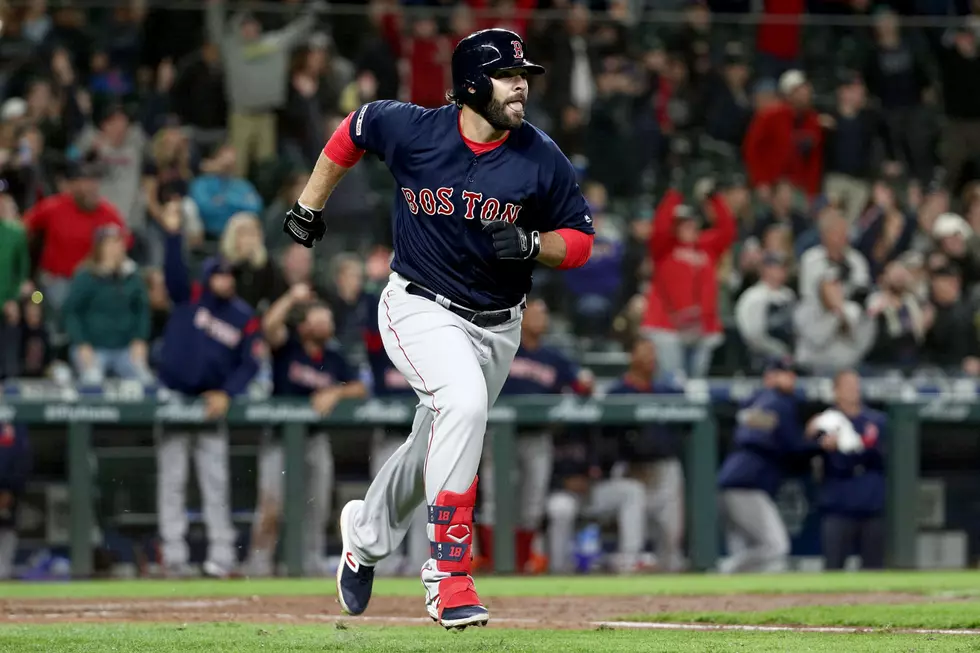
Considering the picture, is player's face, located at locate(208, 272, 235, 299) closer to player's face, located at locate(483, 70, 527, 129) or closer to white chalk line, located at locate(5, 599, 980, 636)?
white chalk line, located at locate(5, 599, 980, 636)

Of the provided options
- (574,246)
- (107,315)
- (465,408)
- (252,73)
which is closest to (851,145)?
(252,73)

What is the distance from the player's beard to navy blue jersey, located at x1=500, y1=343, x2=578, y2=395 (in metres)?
5.30

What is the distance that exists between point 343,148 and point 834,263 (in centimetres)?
729

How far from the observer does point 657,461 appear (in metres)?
10.9

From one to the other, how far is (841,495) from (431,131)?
604cm

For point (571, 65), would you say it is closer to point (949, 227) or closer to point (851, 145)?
point (851, 145)

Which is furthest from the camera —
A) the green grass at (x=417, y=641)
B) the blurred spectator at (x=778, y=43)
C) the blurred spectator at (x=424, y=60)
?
the blurred spectator at (x=778, y=43)

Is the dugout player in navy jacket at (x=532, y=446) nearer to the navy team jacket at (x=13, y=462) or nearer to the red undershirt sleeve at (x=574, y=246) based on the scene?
the navy team jacket at (x=13, y=462)

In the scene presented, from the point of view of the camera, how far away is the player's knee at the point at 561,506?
34.5 feet

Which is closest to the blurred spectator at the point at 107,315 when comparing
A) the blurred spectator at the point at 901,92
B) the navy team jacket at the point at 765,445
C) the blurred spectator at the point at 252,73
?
the blurred spectator at the point at 252,73

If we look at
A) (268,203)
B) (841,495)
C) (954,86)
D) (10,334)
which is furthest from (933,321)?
(10,334)

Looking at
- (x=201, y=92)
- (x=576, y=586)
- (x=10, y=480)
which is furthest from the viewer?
(x=201, y=92)

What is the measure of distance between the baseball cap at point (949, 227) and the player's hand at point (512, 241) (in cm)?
857

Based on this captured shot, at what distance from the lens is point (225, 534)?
1010 centimetres
